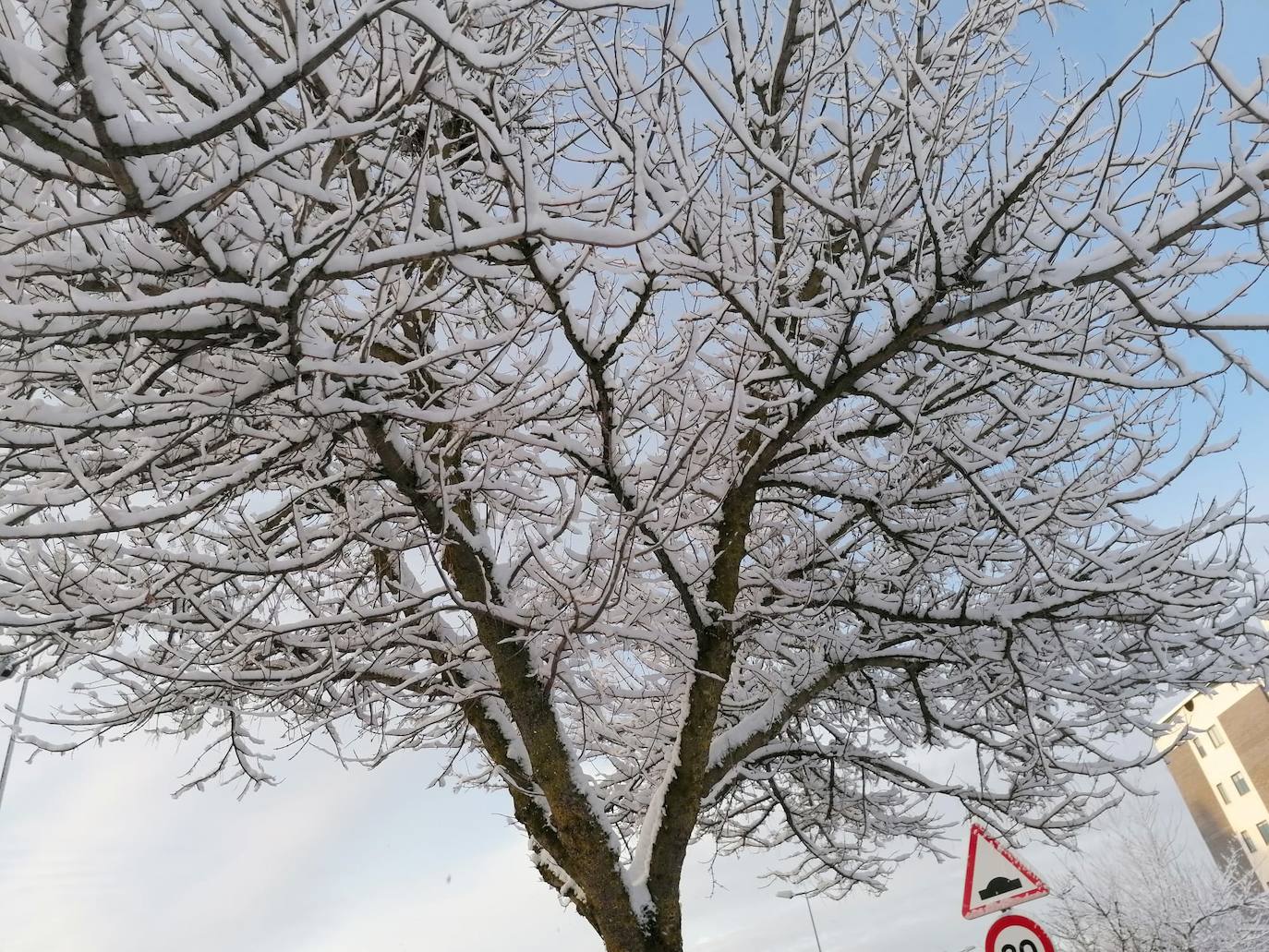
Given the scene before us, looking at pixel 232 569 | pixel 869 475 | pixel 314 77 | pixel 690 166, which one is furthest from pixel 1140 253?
pixel 232 569

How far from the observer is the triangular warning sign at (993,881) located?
3844mm

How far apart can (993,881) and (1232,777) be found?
35769mm

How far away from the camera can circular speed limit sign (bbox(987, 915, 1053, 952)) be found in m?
3.67

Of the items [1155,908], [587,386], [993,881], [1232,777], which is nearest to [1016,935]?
[993,881]

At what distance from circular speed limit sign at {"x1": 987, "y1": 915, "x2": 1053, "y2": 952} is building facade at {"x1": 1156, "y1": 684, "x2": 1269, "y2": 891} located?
30168mm

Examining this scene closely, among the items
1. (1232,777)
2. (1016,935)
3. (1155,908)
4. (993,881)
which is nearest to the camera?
(1016,935)

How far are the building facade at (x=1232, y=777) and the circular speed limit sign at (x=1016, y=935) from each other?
3017 centimetres

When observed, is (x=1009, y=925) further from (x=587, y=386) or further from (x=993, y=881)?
(x=587, y=386)

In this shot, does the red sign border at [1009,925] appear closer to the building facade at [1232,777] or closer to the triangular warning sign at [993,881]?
the triangular warning sign at [993,881]

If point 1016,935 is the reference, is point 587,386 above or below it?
above

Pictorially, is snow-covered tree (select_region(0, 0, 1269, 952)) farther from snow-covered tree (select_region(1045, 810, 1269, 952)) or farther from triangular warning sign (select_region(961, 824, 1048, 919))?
snow-covered tree (select_region(1045, 810, 1269, 952))

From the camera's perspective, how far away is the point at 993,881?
3945mm

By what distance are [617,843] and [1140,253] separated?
3457 millimetres

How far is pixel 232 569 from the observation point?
11.0ft
